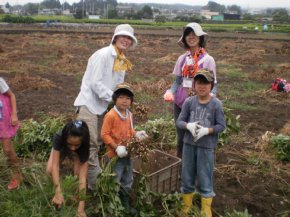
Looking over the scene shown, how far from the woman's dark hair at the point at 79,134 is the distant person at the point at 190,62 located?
1.13 meters

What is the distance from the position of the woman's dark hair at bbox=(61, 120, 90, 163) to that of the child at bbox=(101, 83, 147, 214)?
0.25m

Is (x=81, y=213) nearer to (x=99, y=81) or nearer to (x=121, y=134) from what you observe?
(x=121, y=134)

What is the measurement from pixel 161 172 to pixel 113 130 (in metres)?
0.65

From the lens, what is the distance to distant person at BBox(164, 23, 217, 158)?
364cm

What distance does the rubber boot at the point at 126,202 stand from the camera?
3.22 meters

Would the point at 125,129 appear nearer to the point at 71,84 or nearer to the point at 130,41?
the point at 130,41

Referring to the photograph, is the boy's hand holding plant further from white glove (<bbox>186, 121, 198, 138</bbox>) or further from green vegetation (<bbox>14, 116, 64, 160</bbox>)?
green vegetation (<bbox>14, 116, 64, 160</bbox>)

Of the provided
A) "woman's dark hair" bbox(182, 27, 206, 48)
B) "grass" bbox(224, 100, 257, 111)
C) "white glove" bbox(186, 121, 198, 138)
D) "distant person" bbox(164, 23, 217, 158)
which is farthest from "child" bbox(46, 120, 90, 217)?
"grass" bbox(224, 100, 257, 111)

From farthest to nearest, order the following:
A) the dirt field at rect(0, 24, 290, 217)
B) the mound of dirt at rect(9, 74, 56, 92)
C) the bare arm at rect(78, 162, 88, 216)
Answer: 1. the mound of dirt at rect(9, 74, 56, 92)
2. the dirt field at rect(0, 24, 290, 217)
3. the bare arm at rect(78, 162, 88, 216)

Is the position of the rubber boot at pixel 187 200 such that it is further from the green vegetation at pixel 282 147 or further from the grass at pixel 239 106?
the grass at pixel 239 106

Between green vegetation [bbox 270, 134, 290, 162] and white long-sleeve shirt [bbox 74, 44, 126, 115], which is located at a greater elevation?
white long-sleeve shirt [bbox 74, 44, 126, 115]

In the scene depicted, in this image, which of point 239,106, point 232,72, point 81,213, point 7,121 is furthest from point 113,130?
point 232,72

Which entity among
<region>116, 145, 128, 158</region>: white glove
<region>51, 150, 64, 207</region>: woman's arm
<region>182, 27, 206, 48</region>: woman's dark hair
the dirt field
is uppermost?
<region>182, 27, 206, 48</region>: woman's dark hair

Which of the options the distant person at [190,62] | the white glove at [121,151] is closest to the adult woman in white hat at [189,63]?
the distant person at [190,62]
